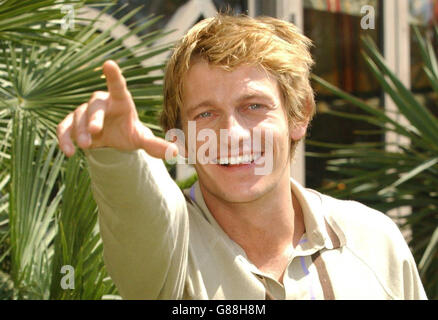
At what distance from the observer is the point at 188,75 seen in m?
1.48

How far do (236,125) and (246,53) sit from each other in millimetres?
155

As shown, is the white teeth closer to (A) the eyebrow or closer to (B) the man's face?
(B) the man's face

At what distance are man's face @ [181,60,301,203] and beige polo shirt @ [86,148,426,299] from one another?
3.5 inches

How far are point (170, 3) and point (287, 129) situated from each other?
259 cm

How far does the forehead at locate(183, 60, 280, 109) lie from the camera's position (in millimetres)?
1433

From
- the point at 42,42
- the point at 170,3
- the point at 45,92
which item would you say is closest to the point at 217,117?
the point at 45,92

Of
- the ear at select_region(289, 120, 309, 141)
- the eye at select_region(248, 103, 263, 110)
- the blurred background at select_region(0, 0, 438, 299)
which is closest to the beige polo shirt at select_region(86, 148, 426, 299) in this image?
the ear at select_region(289, 120, 309, 141)

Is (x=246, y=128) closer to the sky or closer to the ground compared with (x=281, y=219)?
closer to the sky

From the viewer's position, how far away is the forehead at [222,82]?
1433mm

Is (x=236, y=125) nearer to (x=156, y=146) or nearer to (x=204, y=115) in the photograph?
(x=204, y=115)

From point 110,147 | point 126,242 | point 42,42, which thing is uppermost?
point 42,42
